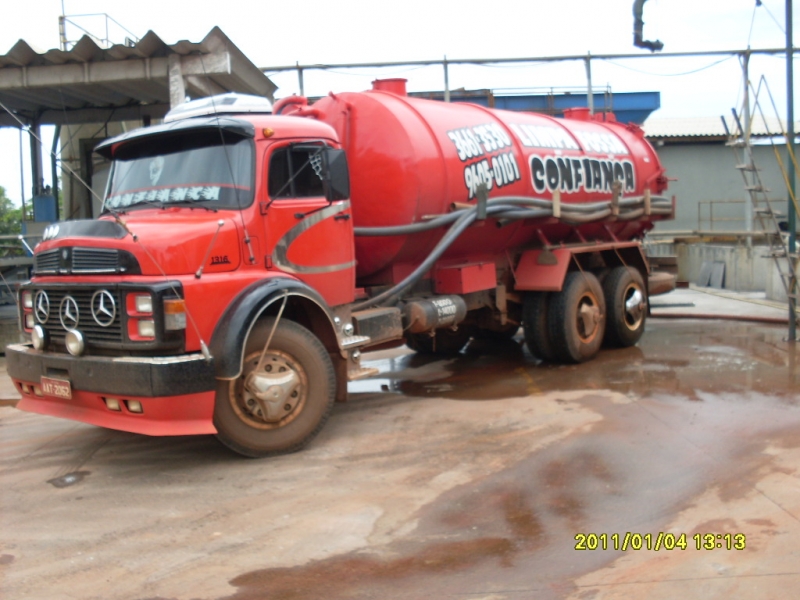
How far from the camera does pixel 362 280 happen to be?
8.58 m

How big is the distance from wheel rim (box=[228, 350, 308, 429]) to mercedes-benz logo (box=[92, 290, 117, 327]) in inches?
39.8

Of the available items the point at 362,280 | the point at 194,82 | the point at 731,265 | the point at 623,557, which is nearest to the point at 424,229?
the point at 362,280

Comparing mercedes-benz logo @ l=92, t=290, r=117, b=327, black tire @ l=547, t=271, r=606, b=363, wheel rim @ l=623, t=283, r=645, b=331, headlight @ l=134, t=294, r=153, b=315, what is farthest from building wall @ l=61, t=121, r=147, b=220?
headlight @ l=134, t=294, r=153, b=315

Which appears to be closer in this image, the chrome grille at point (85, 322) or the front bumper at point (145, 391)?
the front bumper at point (145, 391)

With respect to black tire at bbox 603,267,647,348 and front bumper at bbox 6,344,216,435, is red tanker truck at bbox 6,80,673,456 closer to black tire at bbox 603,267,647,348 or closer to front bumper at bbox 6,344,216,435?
front bumper at bbox 6,344,216,435

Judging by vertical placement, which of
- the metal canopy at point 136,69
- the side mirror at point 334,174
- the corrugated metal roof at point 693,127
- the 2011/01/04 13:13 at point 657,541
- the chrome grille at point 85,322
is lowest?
the 2011/01/04 13:13 at point 657,541

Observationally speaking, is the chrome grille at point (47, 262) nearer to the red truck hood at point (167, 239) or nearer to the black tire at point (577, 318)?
the red truck hood at point (167, 239)

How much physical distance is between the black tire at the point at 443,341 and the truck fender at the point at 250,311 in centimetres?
427

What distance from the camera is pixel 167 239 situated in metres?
5.87

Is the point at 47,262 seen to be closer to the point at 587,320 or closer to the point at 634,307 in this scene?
the point at 587,320

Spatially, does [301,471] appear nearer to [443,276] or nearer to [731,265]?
[443,276]

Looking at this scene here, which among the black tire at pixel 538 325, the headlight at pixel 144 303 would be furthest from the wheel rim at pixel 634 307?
the headlight at pixel 144 303

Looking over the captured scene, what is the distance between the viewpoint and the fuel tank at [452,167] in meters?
7.95

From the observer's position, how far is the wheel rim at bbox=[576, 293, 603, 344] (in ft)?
33.9
